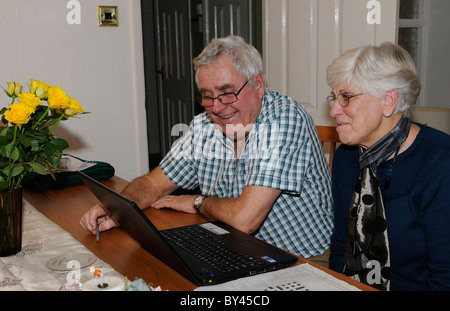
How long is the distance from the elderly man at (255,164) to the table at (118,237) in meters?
0.06

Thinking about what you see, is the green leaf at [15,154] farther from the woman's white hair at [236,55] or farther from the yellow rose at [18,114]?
the woman's white hair at [236,55]

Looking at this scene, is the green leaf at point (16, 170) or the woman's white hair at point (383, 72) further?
the woman's white hair at point (383, 72)

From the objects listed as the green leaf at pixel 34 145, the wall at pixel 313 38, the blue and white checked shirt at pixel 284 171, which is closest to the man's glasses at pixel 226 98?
the blue and white checked shirt at pixel 284 171

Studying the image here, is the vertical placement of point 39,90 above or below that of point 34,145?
above

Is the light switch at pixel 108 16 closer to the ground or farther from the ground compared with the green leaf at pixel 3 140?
farther from the ground

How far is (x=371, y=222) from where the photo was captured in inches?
53.0

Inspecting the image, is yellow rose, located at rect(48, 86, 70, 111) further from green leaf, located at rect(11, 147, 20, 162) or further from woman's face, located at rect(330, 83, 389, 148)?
woman's face, located at rect(330, 83, 389, 148)

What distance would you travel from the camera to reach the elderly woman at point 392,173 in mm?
1204

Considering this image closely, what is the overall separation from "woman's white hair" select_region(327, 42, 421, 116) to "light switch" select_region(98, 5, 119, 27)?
1.88 metres

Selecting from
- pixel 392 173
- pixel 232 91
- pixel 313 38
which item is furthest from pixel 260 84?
pixel 313 38

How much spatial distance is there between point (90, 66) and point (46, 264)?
6.31 ft

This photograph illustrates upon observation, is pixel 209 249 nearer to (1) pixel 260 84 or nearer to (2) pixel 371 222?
(2) pixel 371 222
